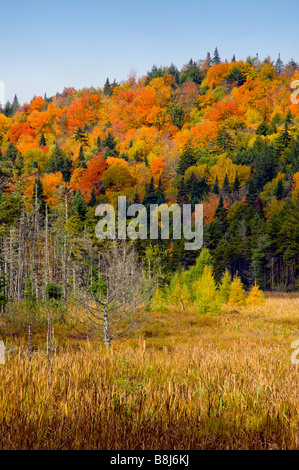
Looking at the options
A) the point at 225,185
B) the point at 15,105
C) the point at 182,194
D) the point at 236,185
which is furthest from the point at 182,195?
the point at 15,105

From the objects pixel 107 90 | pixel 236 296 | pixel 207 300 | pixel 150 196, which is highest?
pixel 107 90

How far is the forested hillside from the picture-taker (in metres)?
34.8

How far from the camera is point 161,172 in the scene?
275ft

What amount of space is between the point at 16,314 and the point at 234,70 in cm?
15361

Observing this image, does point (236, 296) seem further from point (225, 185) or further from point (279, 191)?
point (225, 185)

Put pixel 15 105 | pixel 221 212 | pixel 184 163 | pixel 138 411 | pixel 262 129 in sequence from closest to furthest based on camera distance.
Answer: pixel 138 411 → pixel 221 212 → pixel 184 163 → pixel 262 129 → pixel 15 105

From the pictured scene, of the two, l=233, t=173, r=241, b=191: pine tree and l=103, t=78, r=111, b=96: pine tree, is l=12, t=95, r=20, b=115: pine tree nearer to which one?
l=103, t=78, r=111, b=96: pine tree

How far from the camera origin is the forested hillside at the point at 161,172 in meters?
34.8

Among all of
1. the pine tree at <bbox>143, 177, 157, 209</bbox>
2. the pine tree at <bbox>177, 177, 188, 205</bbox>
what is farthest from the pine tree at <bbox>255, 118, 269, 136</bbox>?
the pine tree at <bbox>143, 177, 157, 209</bbox>

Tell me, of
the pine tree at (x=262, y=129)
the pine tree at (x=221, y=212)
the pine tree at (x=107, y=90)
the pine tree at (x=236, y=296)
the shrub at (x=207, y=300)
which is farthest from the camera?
the pine tree at (x=107, y=90)

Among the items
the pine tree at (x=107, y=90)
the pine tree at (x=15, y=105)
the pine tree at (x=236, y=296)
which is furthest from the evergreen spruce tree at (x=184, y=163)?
the pine tree at (x=15, y=105)

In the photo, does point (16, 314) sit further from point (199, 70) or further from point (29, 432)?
point (199, 70)

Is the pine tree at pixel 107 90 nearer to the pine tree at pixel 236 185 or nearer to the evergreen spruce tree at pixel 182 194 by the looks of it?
the pine tree at pixel 236 185
